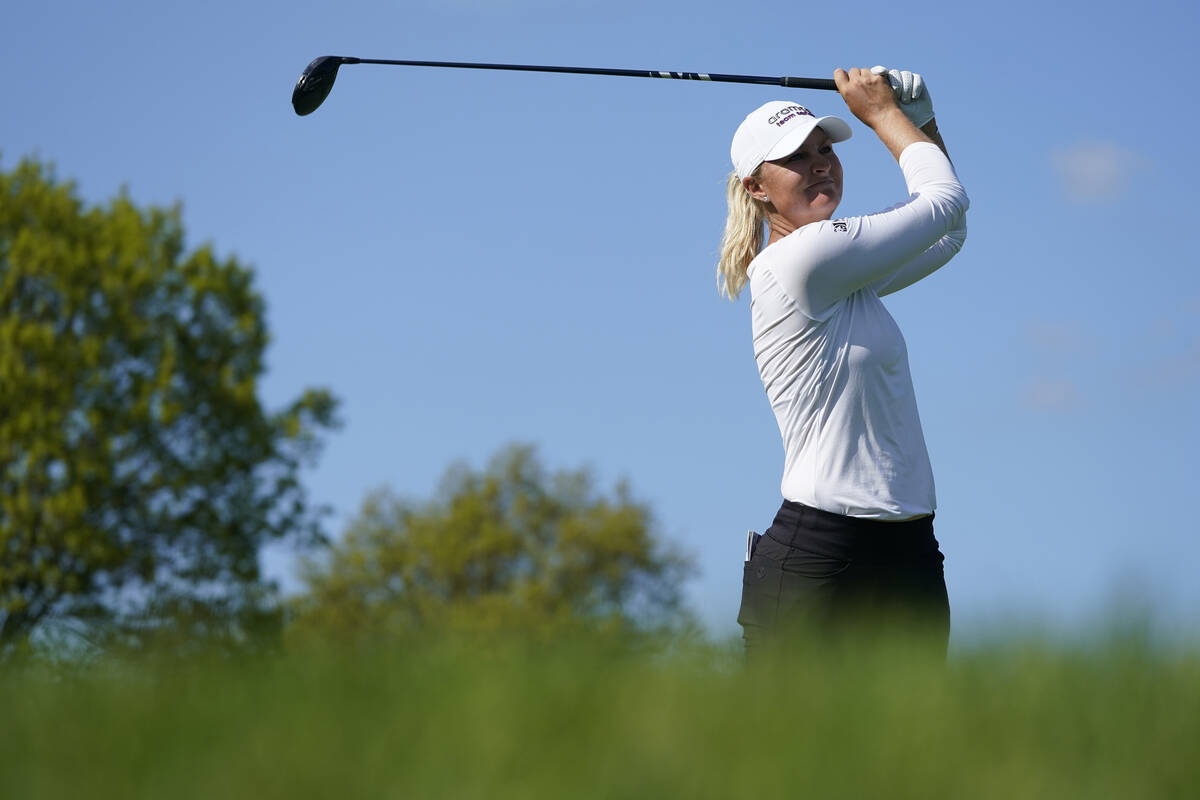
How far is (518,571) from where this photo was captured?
41.8m

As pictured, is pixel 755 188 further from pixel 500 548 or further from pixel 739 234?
pixel 500 548

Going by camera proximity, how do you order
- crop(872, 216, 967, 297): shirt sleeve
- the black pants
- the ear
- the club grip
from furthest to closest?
1. the club grip
2. crop(872, 216, 967, 297): shirt sleeve
3. the ear
4. the black pants

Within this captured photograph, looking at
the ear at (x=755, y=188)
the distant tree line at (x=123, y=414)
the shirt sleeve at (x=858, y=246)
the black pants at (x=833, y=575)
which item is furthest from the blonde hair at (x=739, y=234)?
the distant tree line at (x=123, y=414)

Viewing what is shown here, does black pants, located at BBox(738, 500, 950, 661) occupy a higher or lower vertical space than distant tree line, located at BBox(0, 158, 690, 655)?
lower

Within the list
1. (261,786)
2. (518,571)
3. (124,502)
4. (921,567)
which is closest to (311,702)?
(261,786)

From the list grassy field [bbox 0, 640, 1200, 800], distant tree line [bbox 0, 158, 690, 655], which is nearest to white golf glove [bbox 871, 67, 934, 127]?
grassy field [bbox 0, 640, 1200, 800]

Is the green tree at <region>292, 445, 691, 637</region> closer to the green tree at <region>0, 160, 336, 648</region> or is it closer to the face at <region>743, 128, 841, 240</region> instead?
the green tree at <region>0, 160, 336, 648</region>

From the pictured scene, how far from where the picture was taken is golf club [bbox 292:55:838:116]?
6.32 metres

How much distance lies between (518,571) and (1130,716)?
40.1 metres

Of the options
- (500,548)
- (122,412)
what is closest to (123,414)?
(122,412)

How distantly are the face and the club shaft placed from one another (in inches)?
32.1

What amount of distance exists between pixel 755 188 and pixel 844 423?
1.27 metres

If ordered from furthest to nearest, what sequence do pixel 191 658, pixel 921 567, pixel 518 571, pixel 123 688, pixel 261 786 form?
pixel 518 571 < pixel 921 567 < pixel 191 658 < pixel 123 688 < pixel 261 786

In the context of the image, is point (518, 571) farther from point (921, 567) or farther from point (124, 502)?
point (921, 567)
